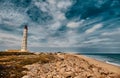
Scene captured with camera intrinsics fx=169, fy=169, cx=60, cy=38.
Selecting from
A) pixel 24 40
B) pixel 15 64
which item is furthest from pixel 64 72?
pixel 24 40

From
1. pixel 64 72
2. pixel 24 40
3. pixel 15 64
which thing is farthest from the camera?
pixel 24 40

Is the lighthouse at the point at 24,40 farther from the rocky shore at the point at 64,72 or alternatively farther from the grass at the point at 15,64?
the rocky shore at the point at 64,72

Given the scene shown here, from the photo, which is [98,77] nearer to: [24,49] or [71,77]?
[71,77]

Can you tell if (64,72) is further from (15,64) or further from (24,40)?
(24,40)

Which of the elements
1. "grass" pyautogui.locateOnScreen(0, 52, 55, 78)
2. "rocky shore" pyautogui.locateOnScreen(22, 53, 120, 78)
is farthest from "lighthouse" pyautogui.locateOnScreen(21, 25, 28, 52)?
"rocky shore" pyautogui.locateOnScreen(22, 53, 120, 78)

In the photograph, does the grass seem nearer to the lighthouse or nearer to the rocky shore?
the rocky shore

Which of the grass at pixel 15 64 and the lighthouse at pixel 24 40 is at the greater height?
the lighthouse at pixel 24 40

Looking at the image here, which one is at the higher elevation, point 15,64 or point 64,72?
point 15,64

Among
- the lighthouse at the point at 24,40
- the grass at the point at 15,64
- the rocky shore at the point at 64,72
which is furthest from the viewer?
the lighthouse at the point at 24,40

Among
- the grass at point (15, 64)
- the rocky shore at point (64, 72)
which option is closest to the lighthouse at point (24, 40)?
the grass at point (15, 64)

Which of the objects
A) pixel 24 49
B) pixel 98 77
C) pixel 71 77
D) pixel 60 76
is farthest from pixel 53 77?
pixel 24 49

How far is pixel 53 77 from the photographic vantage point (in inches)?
881

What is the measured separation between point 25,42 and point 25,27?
10053 millimetres

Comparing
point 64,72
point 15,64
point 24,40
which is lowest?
point 64,72
